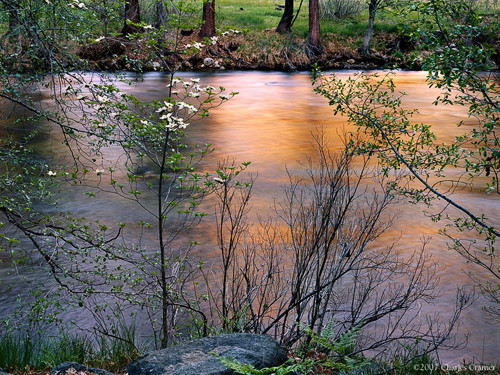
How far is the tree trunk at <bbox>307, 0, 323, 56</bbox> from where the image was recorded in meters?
35.1

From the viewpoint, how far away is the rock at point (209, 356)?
4227mm

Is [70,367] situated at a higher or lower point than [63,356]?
higher

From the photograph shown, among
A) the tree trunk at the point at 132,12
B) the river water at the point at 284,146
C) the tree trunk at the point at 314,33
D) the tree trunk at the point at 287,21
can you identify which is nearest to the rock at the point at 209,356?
the river water at the point at 284,146

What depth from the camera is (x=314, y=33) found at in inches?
1390

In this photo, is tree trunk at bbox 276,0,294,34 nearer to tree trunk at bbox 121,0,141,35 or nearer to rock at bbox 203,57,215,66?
rock at bbox 203,57,215,66

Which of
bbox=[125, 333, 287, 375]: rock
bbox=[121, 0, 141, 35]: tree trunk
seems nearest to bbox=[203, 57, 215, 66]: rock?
bbox=[121, 0, 141, 35]: tree trunk

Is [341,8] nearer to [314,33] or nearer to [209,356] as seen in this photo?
[314,33]

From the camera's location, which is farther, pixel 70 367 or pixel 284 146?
pixel 284 146

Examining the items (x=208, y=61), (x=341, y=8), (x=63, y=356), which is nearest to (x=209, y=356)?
(x=63, y=356)

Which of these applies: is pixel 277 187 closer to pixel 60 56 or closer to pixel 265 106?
pixel 60 56

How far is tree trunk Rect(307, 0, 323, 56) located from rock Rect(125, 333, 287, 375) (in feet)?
105

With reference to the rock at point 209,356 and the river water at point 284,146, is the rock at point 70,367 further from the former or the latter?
the river water at point 284,146

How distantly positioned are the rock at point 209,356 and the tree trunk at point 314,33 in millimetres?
32024

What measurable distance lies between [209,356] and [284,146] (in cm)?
1421
